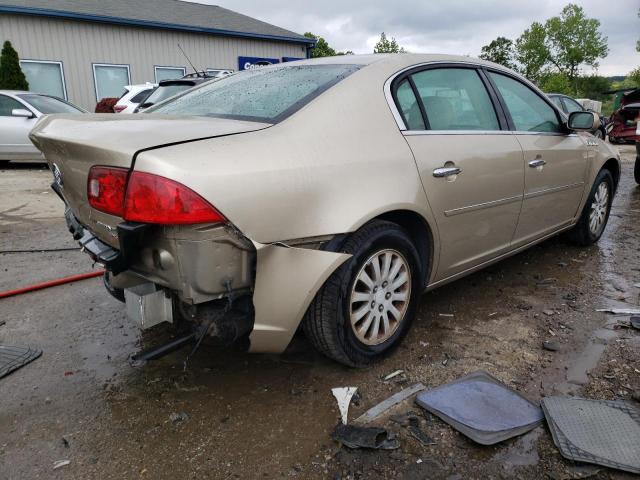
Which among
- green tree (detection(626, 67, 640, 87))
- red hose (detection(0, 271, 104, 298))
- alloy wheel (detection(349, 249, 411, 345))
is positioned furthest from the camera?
green tree (detection(626, 67, 640, 87))

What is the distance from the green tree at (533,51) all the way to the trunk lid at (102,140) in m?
78.0

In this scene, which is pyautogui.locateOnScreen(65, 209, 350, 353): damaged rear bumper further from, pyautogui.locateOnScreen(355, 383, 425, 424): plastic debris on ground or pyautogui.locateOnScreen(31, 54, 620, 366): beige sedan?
pyautogui.locateOnScreen(355, 383, 425, 424): plastic debris on ground

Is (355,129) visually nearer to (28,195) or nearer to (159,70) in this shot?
(28,195)

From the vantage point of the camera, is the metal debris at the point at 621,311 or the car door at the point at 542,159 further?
the car door at the point at 542,159

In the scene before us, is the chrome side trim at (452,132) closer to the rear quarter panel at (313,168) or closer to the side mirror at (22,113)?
the rear quarter panel at (313,168)

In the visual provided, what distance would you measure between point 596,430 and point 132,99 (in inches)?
404

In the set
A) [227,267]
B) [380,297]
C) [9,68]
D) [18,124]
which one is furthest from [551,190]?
[9,68]

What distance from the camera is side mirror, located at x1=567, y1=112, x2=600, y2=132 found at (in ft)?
12.1

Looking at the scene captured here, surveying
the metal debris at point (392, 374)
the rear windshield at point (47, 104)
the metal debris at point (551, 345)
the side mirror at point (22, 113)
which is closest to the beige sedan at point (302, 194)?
the metal debris at point (392, 374)

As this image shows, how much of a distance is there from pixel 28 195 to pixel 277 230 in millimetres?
6826

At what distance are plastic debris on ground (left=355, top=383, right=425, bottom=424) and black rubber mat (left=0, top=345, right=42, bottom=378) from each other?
74.6 inches

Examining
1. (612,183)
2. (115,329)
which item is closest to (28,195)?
(115,329)

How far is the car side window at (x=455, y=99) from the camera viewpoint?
9.27ft

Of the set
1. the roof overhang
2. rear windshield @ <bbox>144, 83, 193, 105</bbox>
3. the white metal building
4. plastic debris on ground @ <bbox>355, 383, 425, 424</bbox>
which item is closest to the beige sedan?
plastic debris on ground @ <bbox>355, 383, 425, 424</bbox>
